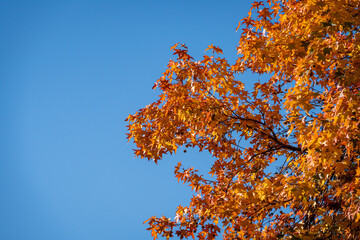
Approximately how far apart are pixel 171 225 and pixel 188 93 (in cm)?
230

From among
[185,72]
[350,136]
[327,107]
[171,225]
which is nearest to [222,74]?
[185,72]

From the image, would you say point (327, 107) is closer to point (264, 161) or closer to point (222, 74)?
point (222, 74)

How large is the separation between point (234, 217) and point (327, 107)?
2404mm

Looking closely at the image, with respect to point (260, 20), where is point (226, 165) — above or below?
below

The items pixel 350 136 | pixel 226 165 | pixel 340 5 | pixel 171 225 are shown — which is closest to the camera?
pixel 350 136

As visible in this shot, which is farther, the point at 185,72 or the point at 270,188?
the point at 185,72

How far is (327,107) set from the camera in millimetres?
4852

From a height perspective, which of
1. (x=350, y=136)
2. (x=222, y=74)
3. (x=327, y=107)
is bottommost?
(x=350, y=136)

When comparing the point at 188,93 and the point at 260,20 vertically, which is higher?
the point at 260,20

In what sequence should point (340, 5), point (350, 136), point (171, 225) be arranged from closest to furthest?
1. point (350, 136)
2. point (340, 5)
3. point (171, 225)

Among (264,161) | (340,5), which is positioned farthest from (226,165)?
(340,5)

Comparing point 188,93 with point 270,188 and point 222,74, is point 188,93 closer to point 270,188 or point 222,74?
point 222,74

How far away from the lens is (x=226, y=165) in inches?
284

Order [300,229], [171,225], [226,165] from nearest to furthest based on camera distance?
[300,229], [171,225], [226,165]
